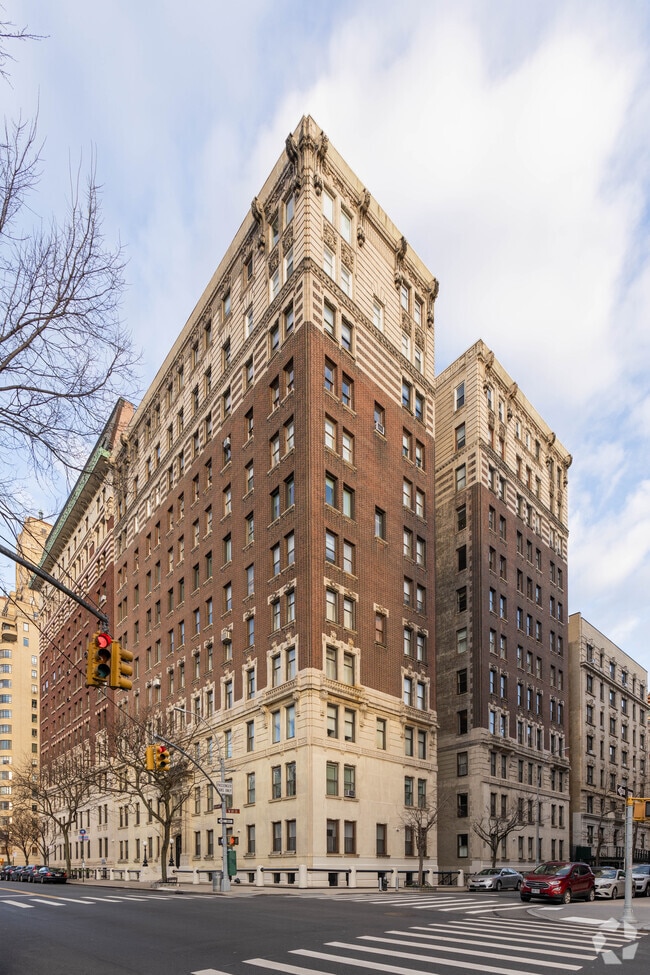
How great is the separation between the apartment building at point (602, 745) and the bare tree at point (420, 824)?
3458cm

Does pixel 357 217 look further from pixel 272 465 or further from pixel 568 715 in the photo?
pixel 568 715

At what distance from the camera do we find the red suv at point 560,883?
3344 centimetres

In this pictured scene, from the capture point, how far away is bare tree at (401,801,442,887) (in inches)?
1827

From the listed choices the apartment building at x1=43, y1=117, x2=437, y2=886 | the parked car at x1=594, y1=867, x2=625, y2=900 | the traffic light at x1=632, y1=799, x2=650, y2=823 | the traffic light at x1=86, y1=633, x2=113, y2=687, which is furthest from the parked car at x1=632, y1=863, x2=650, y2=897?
the traffic light at x1=86, y1=633, x2=113, y2=687

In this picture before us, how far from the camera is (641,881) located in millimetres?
41625

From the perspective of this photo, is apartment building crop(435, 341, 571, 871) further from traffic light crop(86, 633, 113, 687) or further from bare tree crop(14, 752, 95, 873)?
traffic light crop(86, 633, 113, 687)

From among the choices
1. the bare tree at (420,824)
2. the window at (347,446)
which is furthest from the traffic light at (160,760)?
the window at (347,446)

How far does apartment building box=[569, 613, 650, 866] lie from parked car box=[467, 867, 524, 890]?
1288 inches

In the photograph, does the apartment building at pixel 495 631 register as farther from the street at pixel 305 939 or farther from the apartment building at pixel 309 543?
the street at pixel 305 939

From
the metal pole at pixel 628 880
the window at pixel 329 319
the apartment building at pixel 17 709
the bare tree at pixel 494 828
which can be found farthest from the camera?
the apartment building at pixel 17 709

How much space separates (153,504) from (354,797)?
3732 cm

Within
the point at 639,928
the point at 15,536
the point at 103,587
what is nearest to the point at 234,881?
the point at 639,928

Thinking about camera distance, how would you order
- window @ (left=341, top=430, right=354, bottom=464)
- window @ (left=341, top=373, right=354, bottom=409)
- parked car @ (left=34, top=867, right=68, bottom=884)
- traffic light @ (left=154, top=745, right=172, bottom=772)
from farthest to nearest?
parked car @ (left=34, top=867, right=68, bottom=884) → window @ (left=341, top=373, right=354, bottom=409) → window @ (left=341, top=430, right=354, bottom=464) → traffic light @ (left=154, top=745, right=172, bottom=772)

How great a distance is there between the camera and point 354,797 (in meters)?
44.7
